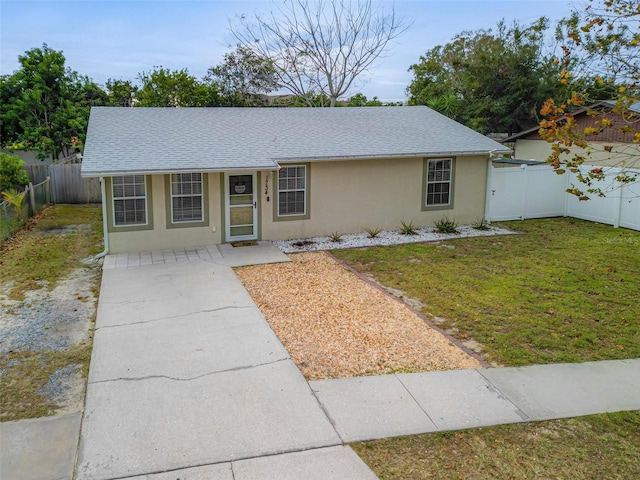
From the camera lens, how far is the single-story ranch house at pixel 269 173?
12305 mm

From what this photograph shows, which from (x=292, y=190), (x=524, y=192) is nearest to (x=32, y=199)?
(x=292, y=190)

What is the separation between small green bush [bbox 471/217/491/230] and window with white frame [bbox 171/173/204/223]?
25.9 feet

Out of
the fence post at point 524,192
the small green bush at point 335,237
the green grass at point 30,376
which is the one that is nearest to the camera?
the green grass at point 30,376

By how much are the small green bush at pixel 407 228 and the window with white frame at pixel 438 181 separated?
31.5 inches

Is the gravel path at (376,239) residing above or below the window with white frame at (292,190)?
below

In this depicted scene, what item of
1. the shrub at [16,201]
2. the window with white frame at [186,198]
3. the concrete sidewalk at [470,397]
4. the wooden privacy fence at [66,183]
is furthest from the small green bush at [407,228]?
the wooden privacy fence at [66,183]

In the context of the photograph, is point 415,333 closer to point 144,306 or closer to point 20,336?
point 144,306

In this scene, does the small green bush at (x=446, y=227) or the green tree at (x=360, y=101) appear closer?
the small green bush at (x=446, y=227)

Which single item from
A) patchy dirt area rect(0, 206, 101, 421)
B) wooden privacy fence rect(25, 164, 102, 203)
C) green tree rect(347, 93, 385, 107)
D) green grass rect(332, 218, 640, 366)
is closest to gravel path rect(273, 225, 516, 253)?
green grass rect(332, 218, 640, 366)

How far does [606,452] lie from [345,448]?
2.49 m

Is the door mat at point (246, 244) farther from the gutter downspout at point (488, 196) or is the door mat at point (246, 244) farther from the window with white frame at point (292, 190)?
the gutter downspout at point (488, 196)

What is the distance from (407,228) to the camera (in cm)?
1465

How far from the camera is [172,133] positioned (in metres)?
14.1

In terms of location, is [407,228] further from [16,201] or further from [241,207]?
[16,201]
